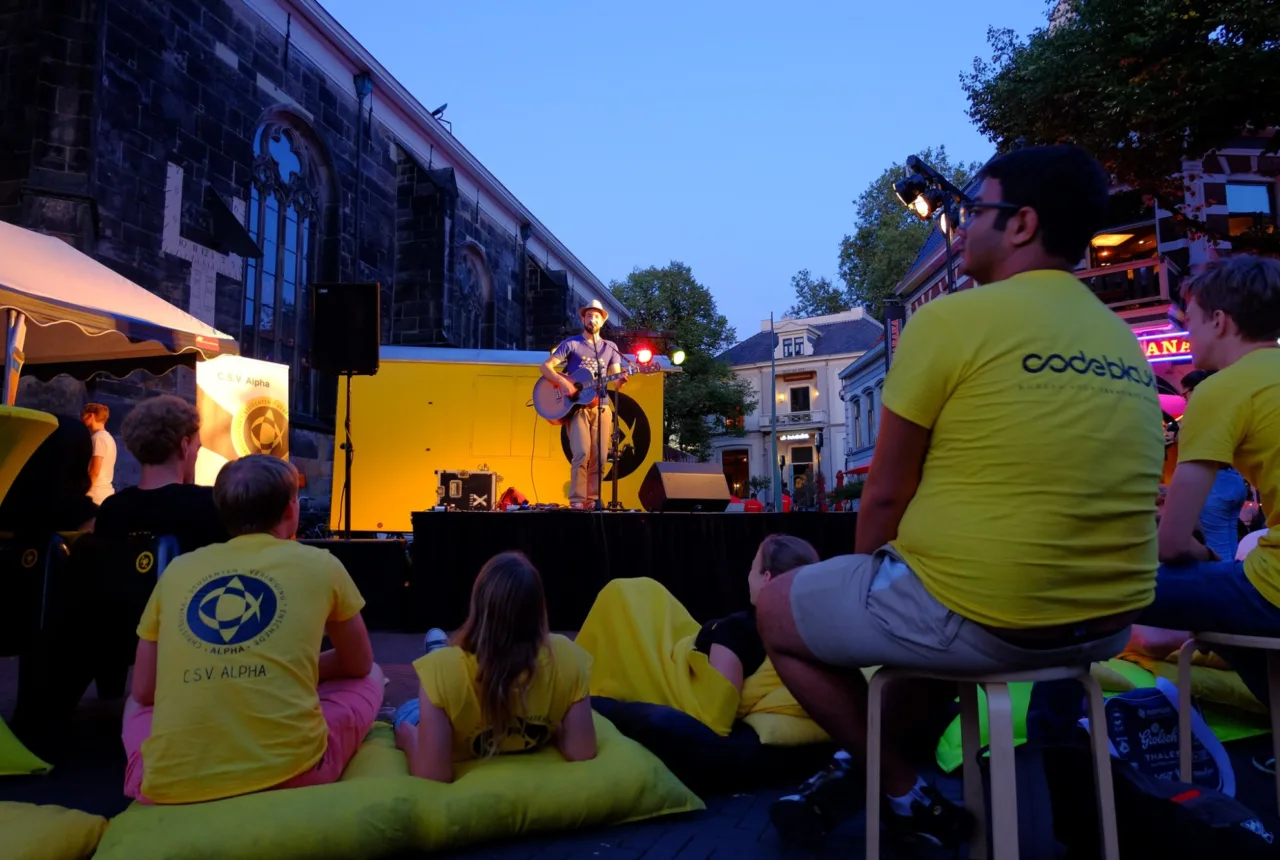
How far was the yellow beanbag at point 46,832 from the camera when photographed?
1.99 meters

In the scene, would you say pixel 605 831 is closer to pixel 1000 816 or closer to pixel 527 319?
pixel 1000 816

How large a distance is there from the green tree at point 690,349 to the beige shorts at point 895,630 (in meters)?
28.2

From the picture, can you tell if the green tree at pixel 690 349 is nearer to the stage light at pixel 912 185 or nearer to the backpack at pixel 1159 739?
the stage light at pixel 912 185

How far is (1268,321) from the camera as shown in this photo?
2.37 m

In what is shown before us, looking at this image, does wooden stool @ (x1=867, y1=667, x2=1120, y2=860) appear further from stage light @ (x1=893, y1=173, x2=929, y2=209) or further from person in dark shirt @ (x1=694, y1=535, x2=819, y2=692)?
stage light @ (x1=893, y1=173, x2=929, y2=209)

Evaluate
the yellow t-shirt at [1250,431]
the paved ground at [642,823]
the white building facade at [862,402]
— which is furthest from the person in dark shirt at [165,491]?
the white building facade at [862,402]

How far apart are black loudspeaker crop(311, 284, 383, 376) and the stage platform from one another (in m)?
3.09

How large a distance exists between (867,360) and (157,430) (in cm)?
3835

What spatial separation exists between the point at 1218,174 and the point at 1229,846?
21078 millimetres

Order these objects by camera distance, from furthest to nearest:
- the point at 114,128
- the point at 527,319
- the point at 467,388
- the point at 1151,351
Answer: the point at 527,319
the point at 1151,351
the point at 467,388
the point at 114,128

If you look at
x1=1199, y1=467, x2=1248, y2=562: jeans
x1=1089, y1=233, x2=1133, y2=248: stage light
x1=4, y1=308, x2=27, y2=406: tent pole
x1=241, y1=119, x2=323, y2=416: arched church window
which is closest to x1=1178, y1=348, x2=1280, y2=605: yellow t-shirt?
x1=1199, y1=467, x2=1248, y2=562: jeans

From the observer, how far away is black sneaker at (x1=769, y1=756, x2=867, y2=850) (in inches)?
78.2

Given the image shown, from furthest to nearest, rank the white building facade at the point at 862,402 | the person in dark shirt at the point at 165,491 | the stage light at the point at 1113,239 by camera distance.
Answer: the white building facade at the point at 862,402, the stage light at the point at 1113,239, the person in dark shirt at the point at 165,491

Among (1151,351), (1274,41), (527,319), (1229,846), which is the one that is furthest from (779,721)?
(527,319)
